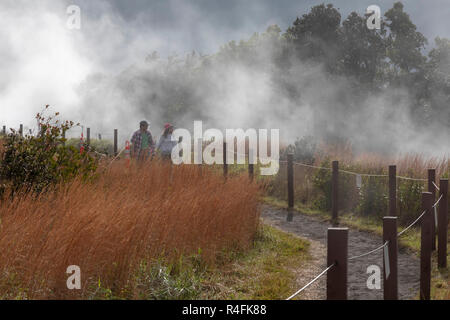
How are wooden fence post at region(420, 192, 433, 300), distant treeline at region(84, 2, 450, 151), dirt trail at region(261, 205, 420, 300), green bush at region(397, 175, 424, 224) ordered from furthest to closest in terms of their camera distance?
distant treeline at region(84, 2, 450, 151) → green bush at region(397, 175, 424, 224) → dirt trail at region(261, 205, 420, 300) → wooden fence post at region(420, 192, 433, 300)

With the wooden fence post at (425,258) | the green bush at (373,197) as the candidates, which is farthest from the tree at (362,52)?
the wooden fence post at (425,258)

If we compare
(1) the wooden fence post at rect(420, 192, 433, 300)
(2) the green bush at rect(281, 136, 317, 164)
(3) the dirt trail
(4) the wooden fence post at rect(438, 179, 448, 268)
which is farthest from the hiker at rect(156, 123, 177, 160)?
(1) the wooden fence post at rect(420, 192, 433, 300)

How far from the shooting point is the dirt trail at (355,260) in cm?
523

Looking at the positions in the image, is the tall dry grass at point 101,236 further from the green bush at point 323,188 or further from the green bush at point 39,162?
the green bush at point 323,188

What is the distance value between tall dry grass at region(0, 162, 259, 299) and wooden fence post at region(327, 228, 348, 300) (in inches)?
81.1

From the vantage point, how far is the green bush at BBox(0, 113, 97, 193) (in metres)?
6.79

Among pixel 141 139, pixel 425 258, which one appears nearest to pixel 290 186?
pixel 141 139

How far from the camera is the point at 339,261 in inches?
115

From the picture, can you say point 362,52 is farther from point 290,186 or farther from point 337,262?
point 337,262

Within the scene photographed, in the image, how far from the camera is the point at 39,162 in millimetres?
6934

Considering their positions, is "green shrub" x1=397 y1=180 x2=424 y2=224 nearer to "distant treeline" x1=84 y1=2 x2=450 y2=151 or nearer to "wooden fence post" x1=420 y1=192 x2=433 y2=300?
"wooden fence post" x1=420 y1=192 x2=433 y2=300

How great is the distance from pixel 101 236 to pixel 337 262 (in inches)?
86.3

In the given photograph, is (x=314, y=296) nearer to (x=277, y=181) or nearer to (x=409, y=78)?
(x=277, y=181)
